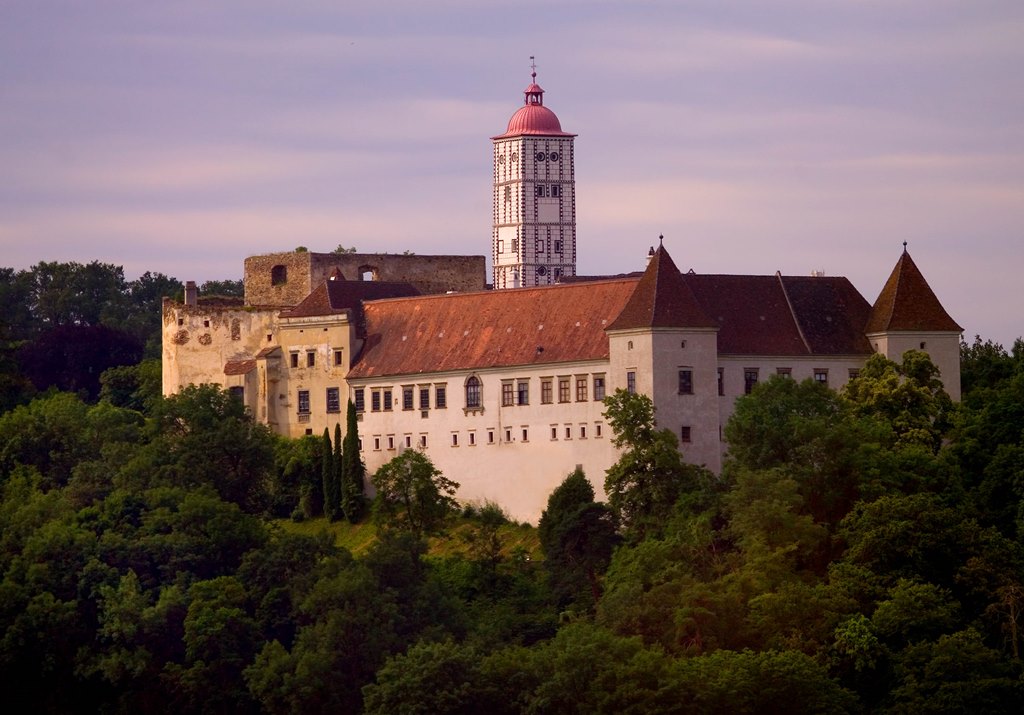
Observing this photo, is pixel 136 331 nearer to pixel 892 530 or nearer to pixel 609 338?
pixel 609 338

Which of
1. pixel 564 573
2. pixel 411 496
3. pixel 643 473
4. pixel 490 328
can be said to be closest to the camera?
pixel 564 573

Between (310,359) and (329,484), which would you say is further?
(310,359)

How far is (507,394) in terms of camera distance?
4035 inches

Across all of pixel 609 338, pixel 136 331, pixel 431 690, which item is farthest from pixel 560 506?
pixel 136 331

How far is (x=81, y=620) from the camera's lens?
3765 inches

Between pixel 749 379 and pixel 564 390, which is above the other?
pixel 749 379

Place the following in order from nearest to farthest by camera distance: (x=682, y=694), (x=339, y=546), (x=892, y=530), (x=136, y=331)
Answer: (x=682, y=694)
(x=892, y=530)
(x=339, y=546)
(x=136, y=331)

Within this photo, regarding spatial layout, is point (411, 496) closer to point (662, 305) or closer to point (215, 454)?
point (215, 454)

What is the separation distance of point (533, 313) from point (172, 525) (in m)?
15.3

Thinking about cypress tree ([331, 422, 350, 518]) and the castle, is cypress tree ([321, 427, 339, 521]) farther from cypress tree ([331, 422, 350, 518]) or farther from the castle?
the castle

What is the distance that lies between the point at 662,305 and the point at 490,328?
9732 mm

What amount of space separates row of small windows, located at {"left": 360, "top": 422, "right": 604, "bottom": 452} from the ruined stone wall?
12.3 metres

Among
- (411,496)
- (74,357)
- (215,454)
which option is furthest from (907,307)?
(74,357)

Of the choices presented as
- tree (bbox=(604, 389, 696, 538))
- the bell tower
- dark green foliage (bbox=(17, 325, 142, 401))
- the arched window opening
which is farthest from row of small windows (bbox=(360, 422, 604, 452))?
the bell tower
